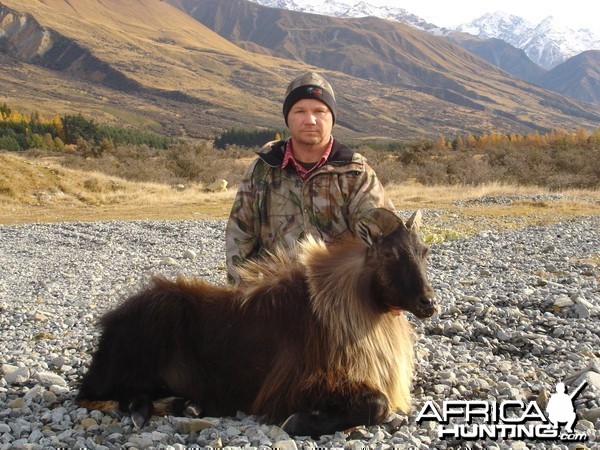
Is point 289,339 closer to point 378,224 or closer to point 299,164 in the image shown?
point 378,224

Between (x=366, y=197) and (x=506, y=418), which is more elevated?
(x=366, y=197)

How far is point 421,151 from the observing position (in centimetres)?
4766

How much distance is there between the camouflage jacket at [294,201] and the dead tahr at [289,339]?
0.87 metres

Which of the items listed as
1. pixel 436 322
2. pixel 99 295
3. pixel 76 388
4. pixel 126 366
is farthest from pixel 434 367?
pixel 99 295

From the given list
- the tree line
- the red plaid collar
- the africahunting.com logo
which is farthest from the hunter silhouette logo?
the tree line

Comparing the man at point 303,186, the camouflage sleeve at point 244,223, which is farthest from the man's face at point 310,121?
the camouflage sleeve at point 244,223

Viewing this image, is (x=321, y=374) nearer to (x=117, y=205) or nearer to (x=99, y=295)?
(x=99, y=295)

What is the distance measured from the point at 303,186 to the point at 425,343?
2.17 meters

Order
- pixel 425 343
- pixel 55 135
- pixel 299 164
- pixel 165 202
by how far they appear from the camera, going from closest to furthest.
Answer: pixel 299 164, pixel 425 343, pixel 165 202, pixel 55 135

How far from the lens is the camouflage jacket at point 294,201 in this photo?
5504 mm

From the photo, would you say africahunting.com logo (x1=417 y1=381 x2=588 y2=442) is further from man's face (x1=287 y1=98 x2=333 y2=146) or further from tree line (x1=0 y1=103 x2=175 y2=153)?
tree line (x1=0 y1=103 x2=175 y2=153)

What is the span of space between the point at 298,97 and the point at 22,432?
352 cm

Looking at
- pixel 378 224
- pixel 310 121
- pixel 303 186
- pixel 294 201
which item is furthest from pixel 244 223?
pixel 378 224

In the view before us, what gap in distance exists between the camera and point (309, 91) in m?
5.45
